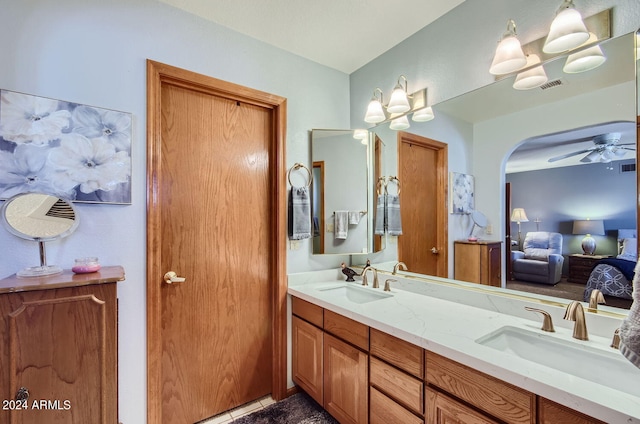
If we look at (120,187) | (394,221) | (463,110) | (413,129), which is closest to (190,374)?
(120,187)

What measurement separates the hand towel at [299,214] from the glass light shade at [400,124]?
821mm

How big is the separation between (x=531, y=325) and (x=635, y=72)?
1110mm

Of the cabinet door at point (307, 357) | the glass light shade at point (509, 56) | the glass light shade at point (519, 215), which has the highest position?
the glass light shade at point (509, 56)

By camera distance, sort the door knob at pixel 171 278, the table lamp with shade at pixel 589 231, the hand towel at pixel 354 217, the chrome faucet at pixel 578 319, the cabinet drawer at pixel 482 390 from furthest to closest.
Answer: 1. the hand towel at pixel 354 217
2. the door knob at pixel 171 278
3. the table lamp with shade at pixel 589 231
4. the chrome faucet at pixel 578 319
5. the cabinet drawer at pixel 482 390

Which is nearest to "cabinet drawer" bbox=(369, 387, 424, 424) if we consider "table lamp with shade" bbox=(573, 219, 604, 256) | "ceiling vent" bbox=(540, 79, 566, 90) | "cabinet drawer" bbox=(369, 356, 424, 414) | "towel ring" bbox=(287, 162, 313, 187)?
"cabinet drawer" bbox=(369, 356, 424, 414)

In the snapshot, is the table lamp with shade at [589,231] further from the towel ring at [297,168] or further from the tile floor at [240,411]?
the tile floor at [240,411]

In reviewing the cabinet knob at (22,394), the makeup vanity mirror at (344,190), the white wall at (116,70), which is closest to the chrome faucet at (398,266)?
the makeup vanity mirror at (344,190)

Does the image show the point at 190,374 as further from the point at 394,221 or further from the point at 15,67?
the point at 15,67

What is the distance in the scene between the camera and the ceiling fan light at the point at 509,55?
1.37 m

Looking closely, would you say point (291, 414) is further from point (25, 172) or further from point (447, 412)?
point (25, 172)

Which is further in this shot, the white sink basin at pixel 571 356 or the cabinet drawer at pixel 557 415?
the white sink basin at pixel 571 356

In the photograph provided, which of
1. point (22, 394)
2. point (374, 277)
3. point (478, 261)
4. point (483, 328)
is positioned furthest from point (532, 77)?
point (22, 394)

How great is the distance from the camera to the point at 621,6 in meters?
1.13

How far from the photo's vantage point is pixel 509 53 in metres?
1.38
